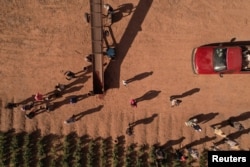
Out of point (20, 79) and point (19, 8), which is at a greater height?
point (19, 8)

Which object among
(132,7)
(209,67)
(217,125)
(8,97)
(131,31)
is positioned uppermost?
(132,7)

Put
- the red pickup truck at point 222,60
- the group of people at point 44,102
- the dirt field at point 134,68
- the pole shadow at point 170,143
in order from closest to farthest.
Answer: the red pickup truck at point 222,60, the group of people at point 44,102, the dirt field at point 134,68, the pole shadow at point 170,143

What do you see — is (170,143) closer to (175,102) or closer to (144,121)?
(144,121)

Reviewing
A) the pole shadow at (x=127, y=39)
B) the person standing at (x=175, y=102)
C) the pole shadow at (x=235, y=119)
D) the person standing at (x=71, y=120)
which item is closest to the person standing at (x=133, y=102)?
the pole shadow at (x=127, y=39)

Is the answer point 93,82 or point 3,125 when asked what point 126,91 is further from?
point 3,125

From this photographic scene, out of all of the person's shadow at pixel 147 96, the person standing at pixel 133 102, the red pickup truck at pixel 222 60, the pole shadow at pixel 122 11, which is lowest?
the person standing at pixel 133 102

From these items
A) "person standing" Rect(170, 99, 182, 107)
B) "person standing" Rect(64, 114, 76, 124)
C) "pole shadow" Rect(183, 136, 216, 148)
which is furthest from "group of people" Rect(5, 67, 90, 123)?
"pole shadow" Rect(183, 136, 216, 148)

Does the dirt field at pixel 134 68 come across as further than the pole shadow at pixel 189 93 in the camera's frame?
No

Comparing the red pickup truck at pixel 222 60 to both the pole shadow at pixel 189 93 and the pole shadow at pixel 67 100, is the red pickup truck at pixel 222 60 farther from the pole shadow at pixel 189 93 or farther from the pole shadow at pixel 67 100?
the pole shadow at pixel 67 100

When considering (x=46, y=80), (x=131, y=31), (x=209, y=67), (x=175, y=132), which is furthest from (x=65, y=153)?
(x=209, y=67)
